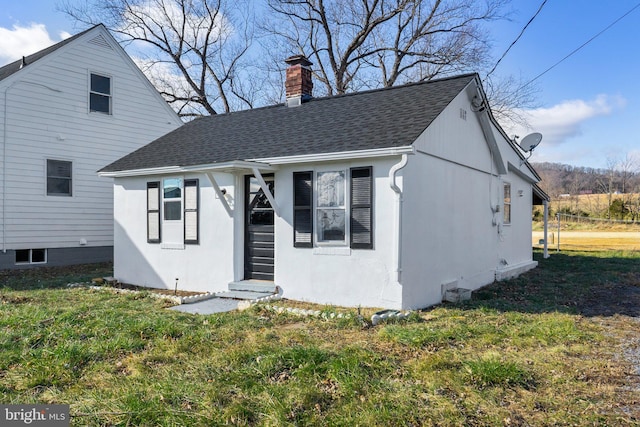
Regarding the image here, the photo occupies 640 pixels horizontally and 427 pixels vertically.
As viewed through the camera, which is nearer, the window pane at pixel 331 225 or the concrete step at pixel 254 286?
the window pane at pixel 331 225

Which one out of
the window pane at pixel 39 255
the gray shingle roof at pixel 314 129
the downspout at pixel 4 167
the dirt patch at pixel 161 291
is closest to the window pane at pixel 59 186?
the downspout at pixel 4 167

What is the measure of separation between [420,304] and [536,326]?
6.30ft

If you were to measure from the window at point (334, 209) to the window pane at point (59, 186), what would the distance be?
8.58m

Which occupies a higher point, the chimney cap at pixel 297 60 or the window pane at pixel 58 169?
the chimney cap at pixel 297 60

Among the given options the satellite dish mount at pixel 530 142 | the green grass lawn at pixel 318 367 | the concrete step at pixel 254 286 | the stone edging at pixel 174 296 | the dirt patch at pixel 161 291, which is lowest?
the dirt patch at pixel 161 291

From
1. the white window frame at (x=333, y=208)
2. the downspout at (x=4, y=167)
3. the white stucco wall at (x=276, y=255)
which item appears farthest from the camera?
the downspout at (x=4, y=167)

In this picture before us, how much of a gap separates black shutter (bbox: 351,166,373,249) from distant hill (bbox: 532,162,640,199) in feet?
128

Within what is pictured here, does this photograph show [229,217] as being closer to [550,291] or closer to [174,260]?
[174,260]

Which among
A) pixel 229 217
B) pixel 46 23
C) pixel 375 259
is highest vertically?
pixel 46 23

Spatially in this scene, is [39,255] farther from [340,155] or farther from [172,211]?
[340,155]

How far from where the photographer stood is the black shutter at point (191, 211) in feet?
29.8

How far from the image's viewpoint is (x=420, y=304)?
7.26m

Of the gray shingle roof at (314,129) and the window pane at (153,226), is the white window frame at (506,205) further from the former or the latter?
the window pane at (153,226)

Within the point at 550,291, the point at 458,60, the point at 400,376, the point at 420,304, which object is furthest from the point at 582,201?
the point at 400,376
